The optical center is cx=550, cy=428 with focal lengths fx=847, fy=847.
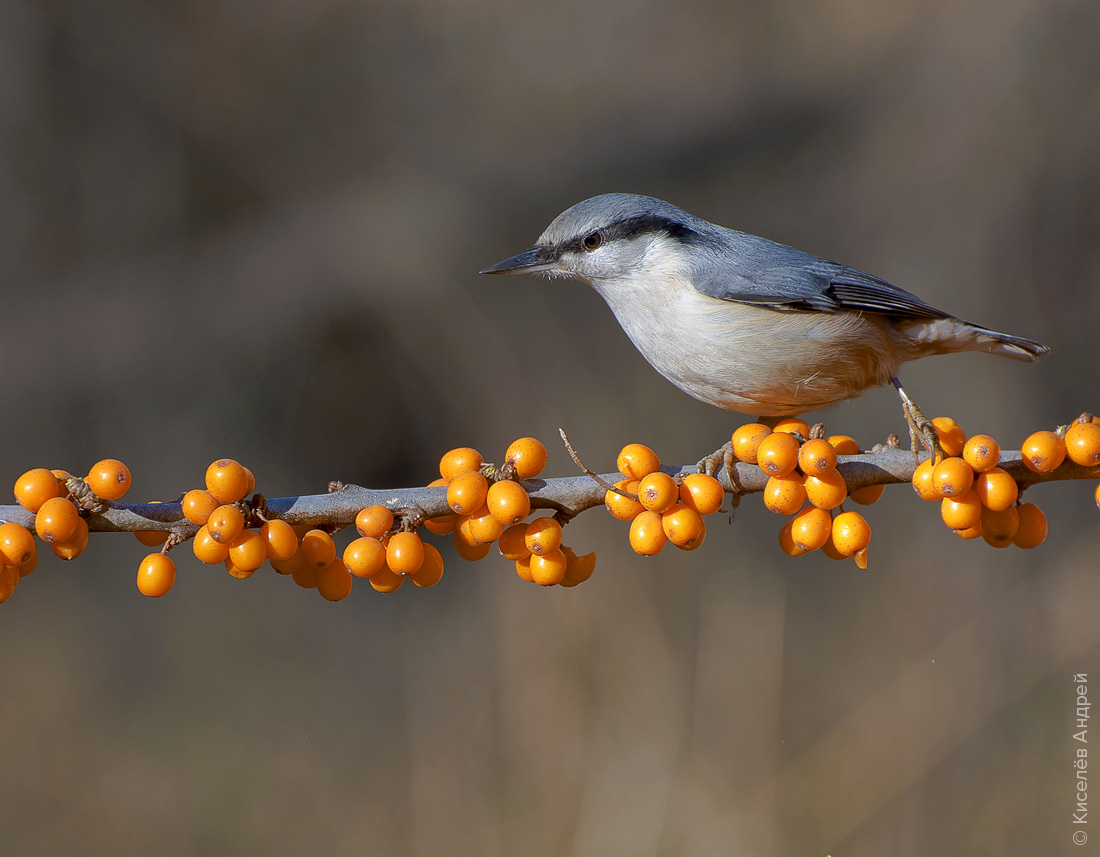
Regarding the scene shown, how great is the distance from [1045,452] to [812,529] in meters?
0.41

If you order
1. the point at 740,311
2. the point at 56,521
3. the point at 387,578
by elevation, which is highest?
the point at 740,311

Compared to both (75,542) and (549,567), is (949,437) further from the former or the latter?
(75,542)

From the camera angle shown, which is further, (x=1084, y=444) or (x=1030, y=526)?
(x=1030, y=526)

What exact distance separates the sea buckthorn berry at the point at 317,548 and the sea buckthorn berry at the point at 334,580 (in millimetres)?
28

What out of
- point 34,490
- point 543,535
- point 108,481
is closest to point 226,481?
point 108,481

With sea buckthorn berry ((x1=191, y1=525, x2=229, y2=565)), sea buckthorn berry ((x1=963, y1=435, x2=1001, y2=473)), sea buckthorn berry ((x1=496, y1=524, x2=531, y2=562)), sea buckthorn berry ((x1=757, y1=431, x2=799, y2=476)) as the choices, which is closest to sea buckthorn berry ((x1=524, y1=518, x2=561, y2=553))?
sea buckthorn berry ((x1=496, y1=524, x2=531, y2=562))

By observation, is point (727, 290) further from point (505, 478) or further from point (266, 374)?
point (266, 374)

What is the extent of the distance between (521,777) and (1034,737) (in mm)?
2352

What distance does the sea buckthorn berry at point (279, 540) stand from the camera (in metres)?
1.33

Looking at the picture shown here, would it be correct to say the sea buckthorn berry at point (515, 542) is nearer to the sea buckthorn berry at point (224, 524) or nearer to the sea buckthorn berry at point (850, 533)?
the sea buckthorn berry at point (224, 524)

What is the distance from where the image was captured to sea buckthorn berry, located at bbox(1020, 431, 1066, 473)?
145cm

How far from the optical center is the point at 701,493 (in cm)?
144

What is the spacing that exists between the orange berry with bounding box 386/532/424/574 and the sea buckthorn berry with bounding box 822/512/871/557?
0.73 m

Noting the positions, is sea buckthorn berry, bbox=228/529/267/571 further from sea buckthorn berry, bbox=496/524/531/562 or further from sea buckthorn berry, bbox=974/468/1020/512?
sea buckthorn berry, bbox=974/468/1020/512
